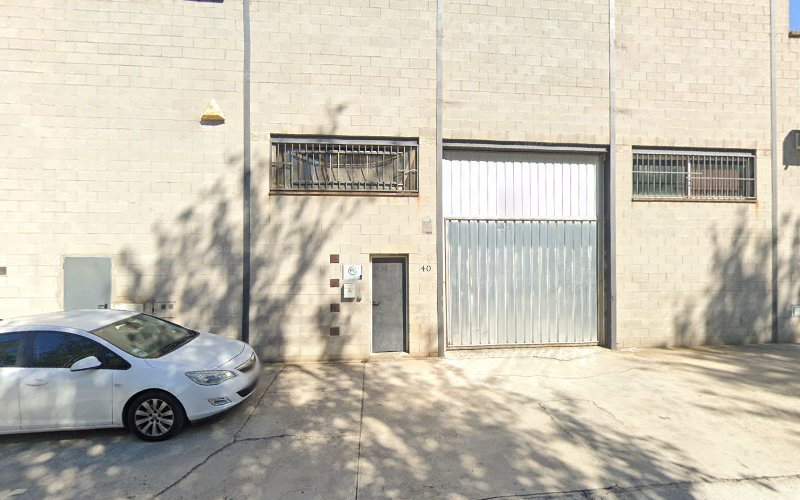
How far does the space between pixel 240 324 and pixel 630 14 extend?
9960 millimetres

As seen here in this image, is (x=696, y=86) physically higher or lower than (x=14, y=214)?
higher

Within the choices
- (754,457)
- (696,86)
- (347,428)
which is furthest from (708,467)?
(696,86)

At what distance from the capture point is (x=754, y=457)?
3.77 metres

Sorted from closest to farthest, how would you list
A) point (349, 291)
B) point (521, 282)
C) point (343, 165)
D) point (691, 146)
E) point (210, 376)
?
point (210, 376) → point (349, 291) → point (343, 165) → point (521, 282) → point (691, 146)

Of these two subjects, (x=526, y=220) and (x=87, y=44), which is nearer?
(x=87, y=44)

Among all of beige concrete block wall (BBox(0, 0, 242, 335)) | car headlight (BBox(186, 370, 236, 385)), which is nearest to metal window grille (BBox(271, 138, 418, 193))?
beige concrete block wall (BBox(0, 0, 242, 335))

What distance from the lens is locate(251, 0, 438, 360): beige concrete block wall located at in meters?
7.02

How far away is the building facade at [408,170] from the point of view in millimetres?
6828

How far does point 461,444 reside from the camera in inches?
158

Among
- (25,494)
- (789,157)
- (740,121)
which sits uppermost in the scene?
(740,121)

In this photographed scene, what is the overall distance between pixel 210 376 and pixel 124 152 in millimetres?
5027

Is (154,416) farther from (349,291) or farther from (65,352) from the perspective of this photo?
(349,291)

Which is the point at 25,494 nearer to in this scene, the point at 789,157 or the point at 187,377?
the point at 187,377

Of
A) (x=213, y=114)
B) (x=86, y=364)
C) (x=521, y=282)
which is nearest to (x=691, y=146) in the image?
(x=521, y=282)
